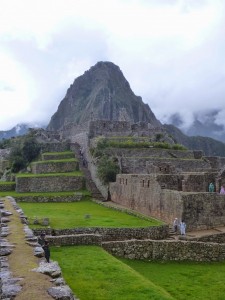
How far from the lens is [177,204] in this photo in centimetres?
2428

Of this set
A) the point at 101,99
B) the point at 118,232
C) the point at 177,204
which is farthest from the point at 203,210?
the point at 101,99

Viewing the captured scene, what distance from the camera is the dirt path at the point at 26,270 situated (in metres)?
8.95

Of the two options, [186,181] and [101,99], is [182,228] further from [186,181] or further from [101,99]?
[101,99]

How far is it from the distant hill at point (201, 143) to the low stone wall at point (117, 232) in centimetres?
7682

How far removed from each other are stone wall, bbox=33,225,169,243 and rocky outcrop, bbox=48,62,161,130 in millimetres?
118451

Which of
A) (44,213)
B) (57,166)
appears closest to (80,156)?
(57,166)

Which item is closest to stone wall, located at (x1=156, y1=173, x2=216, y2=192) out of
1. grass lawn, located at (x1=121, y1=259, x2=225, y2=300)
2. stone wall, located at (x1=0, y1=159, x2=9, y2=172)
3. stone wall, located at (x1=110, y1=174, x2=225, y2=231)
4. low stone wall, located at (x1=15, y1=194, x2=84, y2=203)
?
stone wall, located at (x1=110, y1=174, x2=225, y2=231)

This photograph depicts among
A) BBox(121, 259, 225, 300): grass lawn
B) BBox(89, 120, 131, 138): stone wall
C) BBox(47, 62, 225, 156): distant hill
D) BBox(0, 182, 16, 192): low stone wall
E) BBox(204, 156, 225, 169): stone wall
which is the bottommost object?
BBox(121, 259, 225, 300): grass lawn

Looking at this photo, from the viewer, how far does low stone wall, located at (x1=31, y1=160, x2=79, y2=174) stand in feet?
147

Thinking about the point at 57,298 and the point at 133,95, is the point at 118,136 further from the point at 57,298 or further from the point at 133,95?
the point at 133,95

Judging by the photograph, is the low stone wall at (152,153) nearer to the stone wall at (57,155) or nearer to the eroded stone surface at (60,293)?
the stone wall at (57,155)

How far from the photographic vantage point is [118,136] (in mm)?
50344

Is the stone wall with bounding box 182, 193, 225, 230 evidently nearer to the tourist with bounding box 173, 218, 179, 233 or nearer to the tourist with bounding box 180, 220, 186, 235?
the tourist with bounding box 173, 218, 179, 233

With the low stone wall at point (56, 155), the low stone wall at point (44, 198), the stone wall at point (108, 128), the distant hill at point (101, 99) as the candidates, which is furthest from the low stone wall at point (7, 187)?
the distant hill at point (101, 99)
